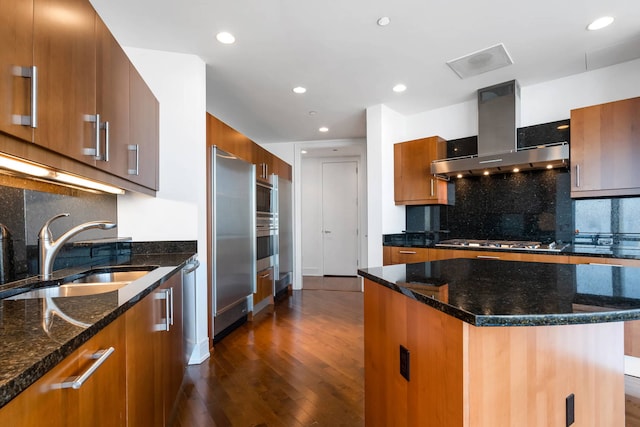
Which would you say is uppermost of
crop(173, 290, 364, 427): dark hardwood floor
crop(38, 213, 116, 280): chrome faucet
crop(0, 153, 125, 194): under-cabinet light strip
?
crop(0, 153, 125, 194): under-cabinet light strip

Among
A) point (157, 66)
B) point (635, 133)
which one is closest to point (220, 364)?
point (157, 66)

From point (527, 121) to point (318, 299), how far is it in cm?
332

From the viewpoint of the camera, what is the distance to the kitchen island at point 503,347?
82 cm

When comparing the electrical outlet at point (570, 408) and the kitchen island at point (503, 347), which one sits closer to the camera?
the kitchen island at point (503, 347)

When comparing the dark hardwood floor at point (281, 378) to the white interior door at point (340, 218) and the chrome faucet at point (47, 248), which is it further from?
the white interior door at point (340, 218)

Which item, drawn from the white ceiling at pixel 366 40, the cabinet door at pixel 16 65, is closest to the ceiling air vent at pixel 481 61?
the white ceiling at pixel 366 40

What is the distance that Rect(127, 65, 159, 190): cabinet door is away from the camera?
1823 mm

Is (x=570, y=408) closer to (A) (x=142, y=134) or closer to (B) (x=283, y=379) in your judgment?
(B) (x=283, y=379)

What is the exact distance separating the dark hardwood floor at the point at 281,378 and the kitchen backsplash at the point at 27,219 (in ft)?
3.69

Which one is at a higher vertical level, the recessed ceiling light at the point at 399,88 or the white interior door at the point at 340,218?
the recessed ceiling light at the point at 399,88

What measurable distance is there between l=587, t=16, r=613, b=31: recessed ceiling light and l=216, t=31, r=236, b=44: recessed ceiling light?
8.46 ft

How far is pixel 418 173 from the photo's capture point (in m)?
3.68

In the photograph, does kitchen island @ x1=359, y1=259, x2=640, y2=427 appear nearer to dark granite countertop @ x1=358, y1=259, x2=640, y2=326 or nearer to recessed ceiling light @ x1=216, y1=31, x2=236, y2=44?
dark granite countertop @ x1=358, y1=259, x2=640, y2=326

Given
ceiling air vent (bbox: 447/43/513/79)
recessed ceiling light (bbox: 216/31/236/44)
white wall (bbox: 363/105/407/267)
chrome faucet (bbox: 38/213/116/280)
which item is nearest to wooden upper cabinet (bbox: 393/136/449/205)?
white wall (bbox: 363/105/407/267)
